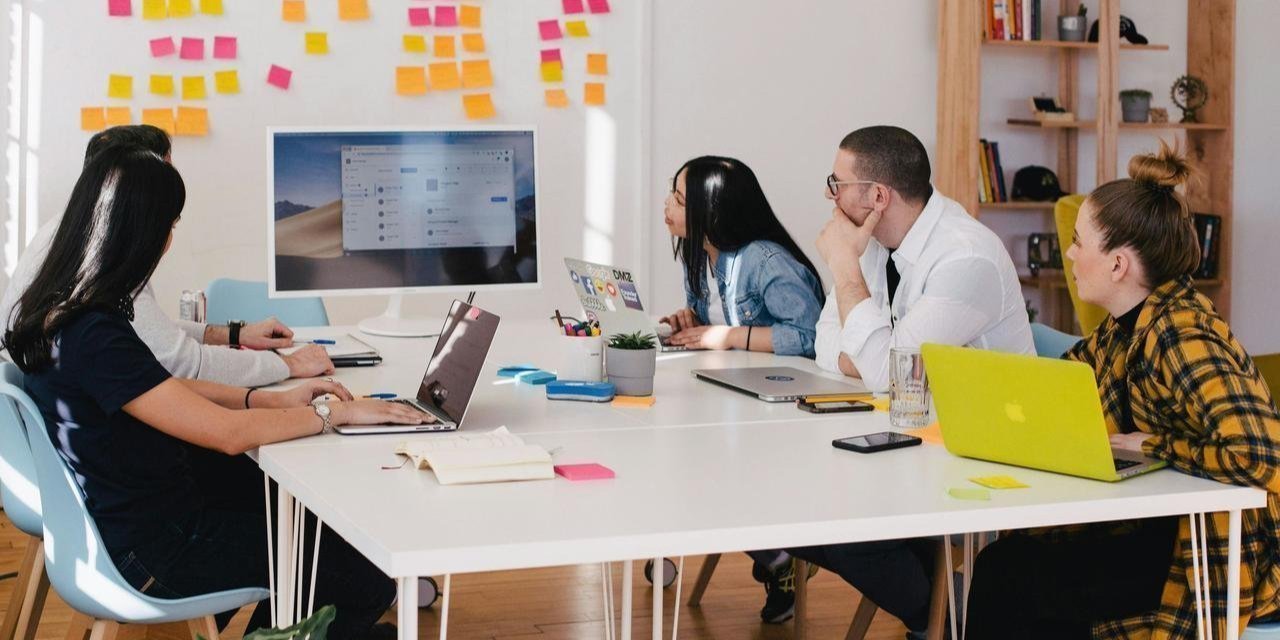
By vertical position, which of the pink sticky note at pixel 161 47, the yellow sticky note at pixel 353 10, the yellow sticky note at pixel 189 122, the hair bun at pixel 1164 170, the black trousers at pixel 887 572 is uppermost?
the yellow sticky note at pixel 353 10

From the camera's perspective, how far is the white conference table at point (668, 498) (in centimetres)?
155

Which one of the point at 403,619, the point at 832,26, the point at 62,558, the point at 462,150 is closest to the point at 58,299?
the point at 62,558

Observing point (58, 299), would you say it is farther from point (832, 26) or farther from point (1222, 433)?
point (832, 26)

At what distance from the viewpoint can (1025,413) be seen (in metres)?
1.92

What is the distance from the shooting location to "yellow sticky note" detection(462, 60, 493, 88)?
487 centimetres

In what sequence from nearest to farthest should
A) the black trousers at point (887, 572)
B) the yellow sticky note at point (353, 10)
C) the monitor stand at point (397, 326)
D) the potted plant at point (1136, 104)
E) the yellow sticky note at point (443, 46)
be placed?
the black trousers at point (887, 572), the monitor stand at point (397, 326), the yellow sticky note at point (353, 10), the yellow sticky note at point (443, 46), the potted plant at point (1136, 104)

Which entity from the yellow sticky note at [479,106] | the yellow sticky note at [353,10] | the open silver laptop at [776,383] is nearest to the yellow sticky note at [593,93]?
the yellow sticky note at [479,106]

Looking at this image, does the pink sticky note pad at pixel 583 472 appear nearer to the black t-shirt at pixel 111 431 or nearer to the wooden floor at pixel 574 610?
the black t-shirt at pixel 111 431

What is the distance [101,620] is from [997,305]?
5.48 feet

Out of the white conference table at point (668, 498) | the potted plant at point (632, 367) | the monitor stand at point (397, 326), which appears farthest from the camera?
the monitor stand at point (397, 326)

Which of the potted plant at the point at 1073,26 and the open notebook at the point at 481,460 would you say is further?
the potted plant at the point at 1073,26

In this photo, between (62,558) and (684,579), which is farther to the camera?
(684,579)

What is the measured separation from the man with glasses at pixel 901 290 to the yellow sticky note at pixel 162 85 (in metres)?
2.51

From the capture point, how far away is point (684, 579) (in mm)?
3666
